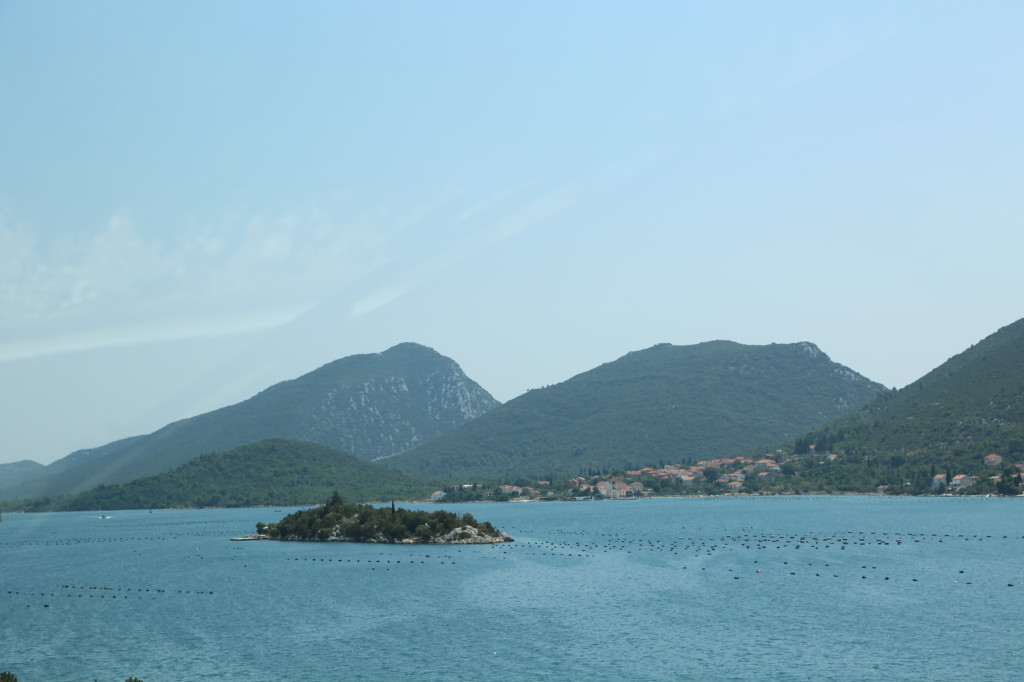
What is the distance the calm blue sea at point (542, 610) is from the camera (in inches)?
2362

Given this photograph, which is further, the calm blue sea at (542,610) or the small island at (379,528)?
the small island at (379,528)

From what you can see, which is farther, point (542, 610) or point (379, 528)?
point (379, 528)

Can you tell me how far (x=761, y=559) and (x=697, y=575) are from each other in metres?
16.1

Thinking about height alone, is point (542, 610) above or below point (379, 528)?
below

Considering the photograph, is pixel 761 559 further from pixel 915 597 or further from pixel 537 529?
pixel 537 529

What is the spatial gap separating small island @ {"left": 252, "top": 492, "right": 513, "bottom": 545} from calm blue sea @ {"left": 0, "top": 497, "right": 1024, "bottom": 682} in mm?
7482

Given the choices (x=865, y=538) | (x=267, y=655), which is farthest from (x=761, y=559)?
(x=267, y=655)

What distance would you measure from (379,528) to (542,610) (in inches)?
3111

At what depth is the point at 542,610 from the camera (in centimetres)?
7956

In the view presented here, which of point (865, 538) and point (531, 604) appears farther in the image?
point (865, 538)

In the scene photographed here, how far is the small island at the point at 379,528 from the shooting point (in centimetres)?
14588

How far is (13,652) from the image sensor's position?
67.9 meters

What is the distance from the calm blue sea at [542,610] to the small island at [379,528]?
24.5ft

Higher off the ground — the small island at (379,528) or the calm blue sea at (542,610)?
the small island at (379,528)
